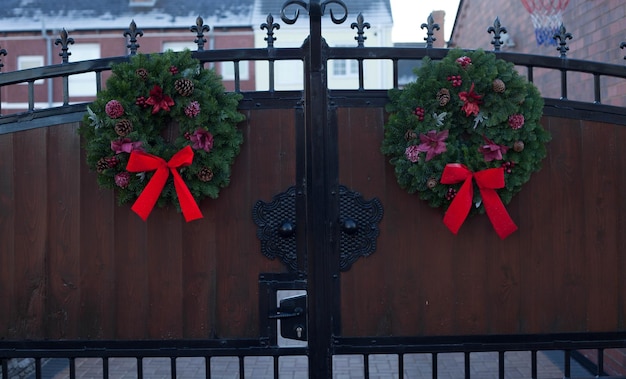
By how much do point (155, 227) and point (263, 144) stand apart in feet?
2.38

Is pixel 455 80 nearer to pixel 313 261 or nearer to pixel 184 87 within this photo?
pixel 313 261

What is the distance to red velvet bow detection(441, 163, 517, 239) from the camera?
3.14 meters

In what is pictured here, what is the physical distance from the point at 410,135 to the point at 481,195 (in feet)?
1.59

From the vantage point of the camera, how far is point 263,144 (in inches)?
131

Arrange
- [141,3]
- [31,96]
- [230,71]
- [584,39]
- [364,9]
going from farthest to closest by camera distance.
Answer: [141,3]
[364,9]
[230,71]
[584,39]
[31,96]

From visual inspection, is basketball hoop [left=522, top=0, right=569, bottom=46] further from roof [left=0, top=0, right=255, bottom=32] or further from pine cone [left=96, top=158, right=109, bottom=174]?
roof [left=0, top=0, right=255, bottom=32]

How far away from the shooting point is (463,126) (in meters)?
3.25

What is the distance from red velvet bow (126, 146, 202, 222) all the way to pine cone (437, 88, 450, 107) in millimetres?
1279

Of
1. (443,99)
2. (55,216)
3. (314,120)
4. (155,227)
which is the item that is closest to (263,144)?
(314,120)

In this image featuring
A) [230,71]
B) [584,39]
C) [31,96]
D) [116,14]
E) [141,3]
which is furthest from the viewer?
[141,3]

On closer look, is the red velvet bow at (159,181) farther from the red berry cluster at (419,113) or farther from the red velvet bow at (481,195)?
the red velvet bow at (481,195)

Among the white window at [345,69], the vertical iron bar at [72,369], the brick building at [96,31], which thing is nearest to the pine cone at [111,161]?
the vertical iron bar at [72,369]

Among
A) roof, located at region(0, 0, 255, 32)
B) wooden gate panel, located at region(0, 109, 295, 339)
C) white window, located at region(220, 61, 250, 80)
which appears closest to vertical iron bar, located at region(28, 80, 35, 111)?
wooden gate panel, located at region(0, 109, 295, 339)

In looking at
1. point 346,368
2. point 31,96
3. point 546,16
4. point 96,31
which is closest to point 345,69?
point 96,31
